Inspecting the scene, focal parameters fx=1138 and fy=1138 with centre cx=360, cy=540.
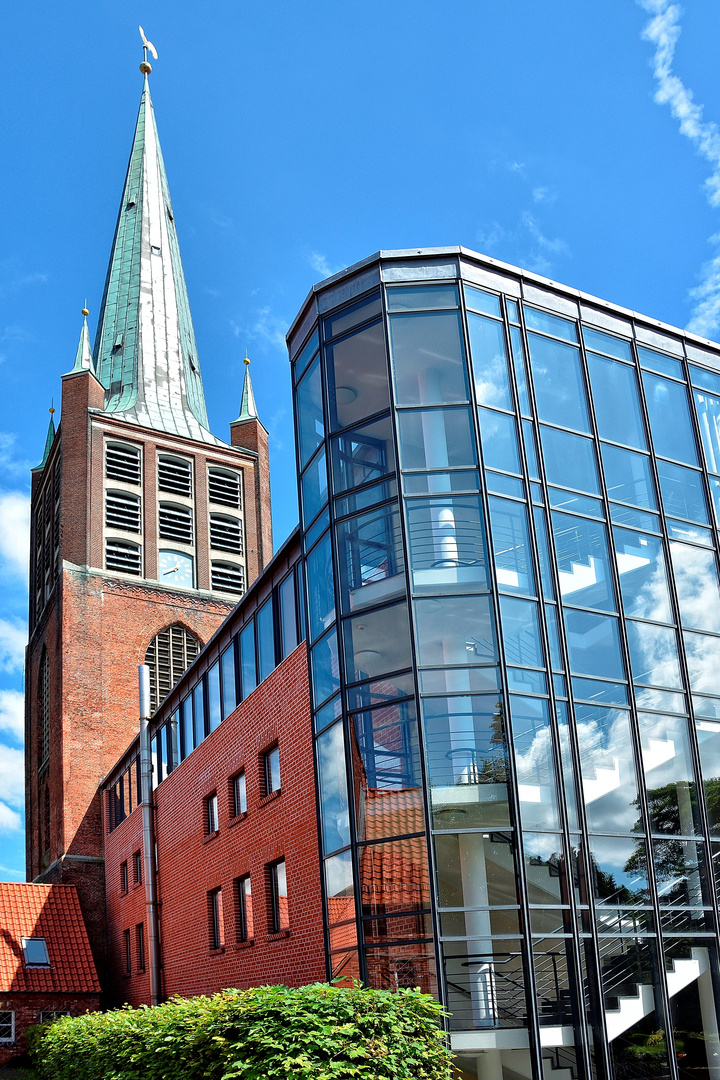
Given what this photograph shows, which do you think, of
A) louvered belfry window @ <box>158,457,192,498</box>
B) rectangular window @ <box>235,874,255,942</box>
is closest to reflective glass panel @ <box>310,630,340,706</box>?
rectangular window @ <box>235,874,255,942</box>

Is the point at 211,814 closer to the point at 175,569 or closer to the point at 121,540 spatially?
the point at 121,540

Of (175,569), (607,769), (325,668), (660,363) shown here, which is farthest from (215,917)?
(175,569)

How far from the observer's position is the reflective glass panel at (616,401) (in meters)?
17.4

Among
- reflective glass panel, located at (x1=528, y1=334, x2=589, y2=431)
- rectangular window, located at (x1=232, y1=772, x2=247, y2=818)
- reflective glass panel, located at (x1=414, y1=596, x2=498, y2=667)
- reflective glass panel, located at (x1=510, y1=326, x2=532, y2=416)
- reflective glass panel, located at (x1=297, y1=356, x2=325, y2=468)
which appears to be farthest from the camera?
rectangular window, located at (x1=232, y1=772, x2=247, y2=818)

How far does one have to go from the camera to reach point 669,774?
15.8 metres

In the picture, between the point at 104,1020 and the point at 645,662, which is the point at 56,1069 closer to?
the point at 104,1020

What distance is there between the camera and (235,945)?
21422mm

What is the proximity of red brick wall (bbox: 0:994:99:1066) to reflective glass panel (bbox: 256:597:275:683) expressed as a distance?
52.0 ft

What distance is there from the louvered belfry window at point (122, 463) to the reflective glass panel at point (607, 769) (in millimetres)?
33730

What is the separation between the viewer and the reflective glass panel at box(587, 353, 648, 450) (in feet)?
57.1

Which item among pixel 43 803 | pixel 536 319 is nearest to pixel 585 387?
pixel 536 319

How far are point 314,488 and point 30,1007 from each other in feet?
70.5

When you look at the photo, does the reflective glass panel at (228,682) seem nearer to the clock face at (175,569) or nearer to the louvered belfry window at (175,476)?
the clock face at (175,569)

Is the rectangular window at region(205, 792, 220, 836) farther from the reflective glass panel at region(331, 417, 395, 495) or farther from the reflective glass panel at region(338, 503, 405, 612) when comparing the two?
the reflective glass panel at region(331, 417, 395, 495)
